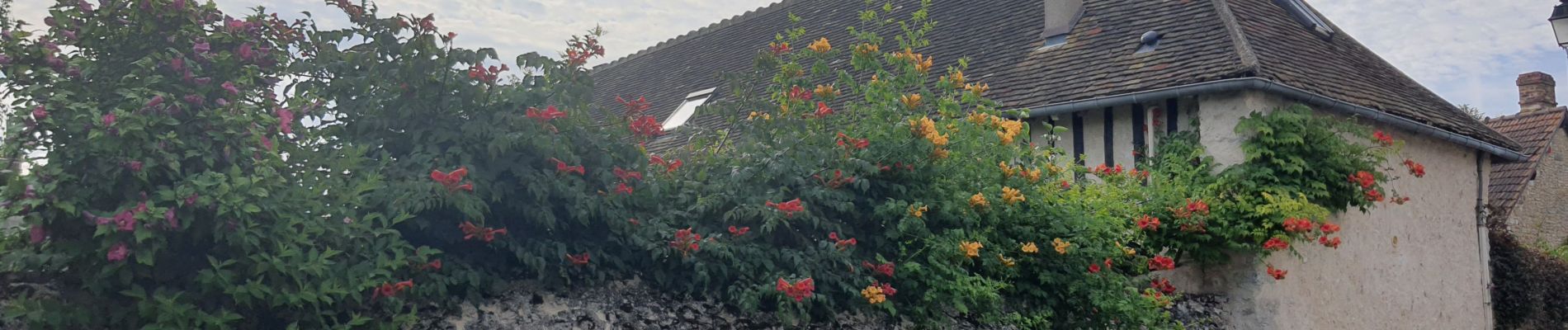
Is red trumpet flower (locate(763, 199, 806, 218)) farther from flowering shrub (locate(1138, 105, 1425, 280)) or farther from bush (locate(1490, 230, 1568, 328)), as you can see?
bush (locate(1490, 230, 1568, 328))

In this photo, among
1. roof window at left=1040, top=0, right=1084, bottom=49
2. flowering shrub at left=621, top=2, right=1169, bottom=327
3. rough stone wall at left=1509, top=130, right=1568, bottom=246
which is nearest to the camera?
flowering shrub at left=621, top=2, right=1169, bottom=327

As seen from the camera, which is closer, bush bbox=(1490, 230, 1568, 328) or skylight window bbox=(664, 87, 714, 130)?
bush bbox=(1490, 230, 1568, 328)

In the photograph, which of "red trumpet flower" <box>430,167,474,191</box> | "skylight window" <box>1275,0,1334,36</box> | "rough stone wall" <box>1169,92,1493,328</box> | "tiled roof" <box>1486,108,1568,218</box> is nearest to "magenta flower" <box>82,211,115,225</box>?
"red trumpet flower" <box>430,167,474,191</box>

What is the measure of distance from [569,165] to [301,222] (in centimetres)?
111

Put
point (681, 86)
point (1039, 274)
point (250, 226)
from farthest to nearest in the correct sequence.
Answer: point (681, 86), point (1039, 274), point (250, 226)

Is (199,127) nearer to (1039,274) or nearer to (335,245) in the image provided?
(335,245)

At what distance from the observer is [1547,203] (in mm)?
20875

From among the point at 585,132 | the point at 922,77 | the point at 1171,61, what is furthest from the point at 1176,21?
the point at 585,132

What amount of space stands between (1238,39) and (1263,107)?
71 centimetres

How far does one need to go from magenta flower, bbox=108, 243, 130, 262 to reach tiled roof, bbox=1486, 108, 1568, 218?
1807 centimetres

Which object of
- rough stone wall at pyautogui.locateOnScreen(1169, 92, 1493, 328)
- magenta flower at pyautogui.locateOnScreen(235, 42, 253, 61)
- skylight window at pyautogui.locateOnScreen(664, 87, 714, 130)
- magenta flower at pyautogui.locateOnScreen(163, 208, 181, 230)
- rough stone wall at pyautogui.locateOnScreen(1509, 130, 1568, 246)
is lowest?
rough stone wall at pyautogui.locateOnScreen(1509, 130, 1568, 246)

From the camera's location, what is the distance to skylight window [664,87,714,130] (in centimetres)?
1371

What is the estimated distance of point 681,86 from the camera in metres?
15.8

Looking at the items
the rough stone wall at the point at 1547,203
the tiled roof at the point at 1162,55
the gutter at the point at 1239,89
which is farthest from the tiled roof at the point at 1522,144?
the gutter at the point at 1239,89
